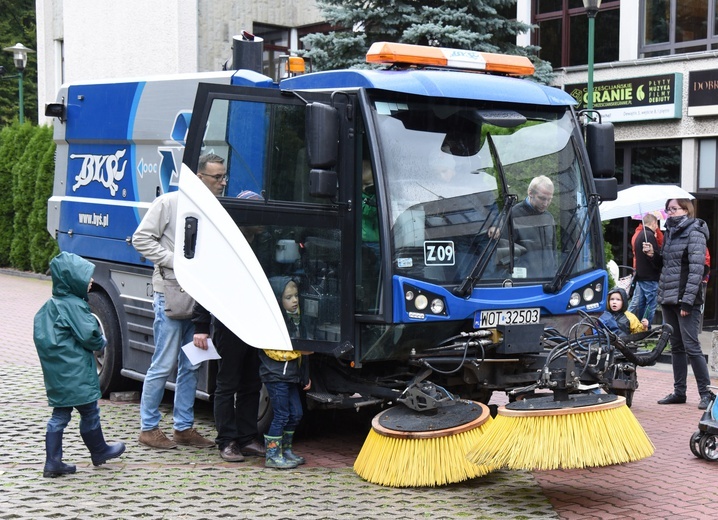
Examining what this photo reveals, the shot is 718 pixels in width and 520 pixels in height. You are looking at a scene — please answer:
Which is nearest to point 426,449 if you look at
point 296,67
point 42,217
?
point 296,67

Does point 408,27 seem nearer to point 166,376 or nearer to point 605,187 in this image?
point 605,187

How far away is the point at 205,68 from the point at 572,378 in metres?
17.9

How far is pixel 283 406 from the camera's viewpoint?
287 inches

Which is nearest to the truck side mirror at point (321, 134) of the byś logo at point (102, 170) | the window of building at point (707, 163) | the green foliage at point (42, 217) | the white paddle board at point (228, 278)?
the white paddle board at point (228, 278)

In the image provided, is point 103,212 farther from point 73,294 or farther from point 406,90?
point 406,90

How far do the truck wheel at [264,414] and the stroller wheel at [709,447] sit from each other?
3.07m

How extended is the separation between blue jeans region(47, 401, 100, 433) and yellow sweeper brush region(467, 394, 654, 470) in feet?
8.33

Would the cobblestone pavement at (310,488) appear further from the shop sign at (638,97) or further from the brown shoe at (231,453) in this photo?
the shop sign at (638,97)

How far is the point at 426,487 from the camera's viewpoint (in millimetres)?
6859

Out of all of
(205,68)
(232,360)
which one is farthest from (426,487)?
(205,68)

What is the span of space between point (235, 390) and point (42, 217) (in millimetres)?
17959

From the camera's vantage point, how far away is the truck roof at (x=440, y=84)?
7.10m

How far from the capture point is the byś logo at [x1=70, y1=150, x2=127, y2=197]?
9.34m

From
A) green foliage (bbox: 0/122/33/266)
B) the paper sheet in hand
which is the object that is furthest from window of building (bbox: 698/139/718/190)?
green foliage (bbox: 0/122/33/266)
